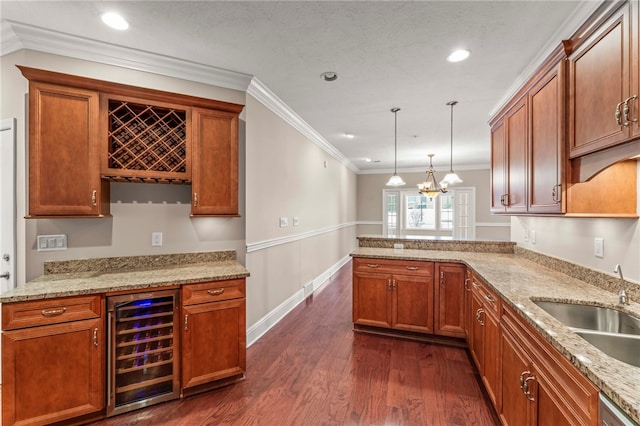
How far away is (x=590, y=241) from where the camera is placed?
208 cm

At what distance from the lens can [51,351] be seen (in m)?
1.80

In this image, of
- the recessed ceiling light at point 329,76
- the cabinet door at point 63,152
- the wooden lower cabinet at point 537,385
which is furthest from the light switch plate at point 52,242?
the wooden lower cabinet at point 537,385

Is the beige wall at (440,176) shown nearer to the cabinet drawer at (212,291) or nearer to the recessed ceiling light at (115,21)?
the cabinet drawer at (212,291)

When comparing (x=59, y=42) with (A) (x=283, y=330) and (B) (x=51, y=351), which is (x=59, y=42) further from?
(A) (x=283, y=330)

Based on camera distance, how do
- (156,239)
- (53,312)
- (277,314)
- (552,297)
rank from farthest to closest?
(277,314) → (156,239) → (53,312) → (552,297)

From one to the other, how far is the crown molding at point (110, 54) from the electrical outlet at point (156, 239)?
4.89 ft

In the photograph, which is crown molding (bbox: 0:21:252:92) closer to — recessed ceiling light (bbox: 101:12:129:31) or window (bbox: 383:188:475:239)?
recessed ceiling light (bbox: 101:12:129:31)

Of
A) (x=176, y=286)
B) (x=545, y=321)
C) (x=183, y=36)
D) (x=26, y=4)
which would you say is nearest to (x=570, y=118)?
(x=545, y=321)

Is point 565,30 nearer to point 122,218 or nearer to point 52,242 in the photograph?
point 122,218

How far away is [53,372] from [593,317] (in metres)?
3.39

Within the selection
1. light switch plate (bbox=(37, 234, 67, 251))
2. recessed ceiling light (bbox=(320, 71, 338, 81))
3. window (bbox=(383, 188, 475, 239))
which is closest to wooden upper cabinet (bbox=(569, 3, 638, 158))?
recessed ceiling light (bbox=(320, 71, 338, 81))

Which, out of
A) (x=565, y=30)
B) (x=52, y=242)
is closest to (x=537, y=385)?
(x=565, y=30)

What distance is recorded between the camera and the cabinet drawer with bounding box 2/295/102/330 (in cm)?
172

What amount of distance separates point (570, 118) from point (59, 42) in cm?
376
